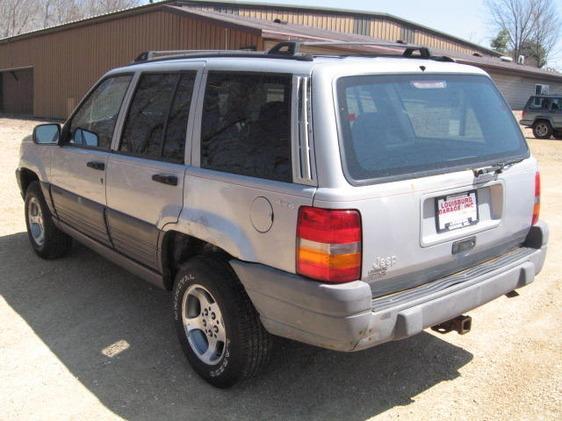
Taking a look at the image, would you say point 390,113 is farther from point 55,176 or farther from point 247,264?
point 55,176

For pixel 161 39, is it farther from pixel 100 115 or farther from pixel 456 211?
pixel 456 211

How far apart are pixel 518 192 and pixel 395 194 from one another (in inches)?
45.2

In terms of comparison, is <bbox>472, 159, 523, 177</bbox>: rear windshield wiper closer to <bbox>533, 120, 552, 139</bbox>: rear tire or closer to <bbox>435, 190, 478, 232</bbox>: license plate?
<bbox>435, 190, 478, 232</bbox>: license plate

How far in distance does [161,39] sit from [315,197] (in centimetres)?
1832

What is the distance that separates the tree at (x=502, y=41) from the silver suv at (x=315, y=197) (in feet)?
213

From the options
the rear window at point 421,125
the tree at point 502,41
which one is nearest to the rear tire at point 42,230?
the rear window at point 421,125

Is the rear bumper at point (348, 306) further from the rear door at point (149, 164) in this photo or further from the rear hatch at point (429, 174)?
the rear door at point (149, 164)

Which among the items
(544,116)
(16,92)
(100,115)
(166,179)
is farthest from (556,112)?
(16,92)

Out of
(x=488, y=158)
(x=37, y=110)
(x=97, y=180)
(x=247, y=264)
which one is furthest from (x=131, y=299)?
(x=37, y=110)

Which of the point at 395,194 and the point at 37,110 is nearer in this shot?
the point at 395,194

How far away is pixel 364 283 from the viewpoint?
2742 mm

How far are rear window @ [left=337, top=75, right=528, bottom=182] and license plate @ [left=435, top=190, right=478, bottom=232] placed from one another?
0.17 meters

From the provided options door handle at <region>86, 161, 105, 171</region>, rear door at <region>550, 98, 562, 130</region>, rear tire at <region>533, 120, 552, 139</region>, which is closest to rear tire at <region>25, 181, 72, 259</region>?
door handle at <region>86, 161, 105, 171</region>

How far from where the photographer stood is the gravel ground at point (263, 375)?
321 cm
